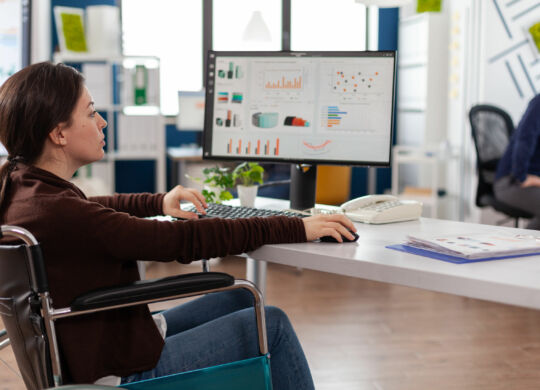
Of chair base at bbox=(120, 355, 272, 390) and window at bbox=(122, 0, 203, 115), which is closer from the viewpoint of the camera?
chair base at bbox=(120, 355, 272, 390)

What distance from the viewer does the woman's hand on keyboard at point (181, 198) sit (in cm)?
169

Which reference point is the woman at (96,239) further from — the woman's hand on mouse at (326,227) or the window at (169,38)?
the window at (169,38)

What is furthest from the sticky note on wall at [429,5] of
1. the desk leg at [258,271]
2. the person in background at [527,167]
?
the desk leg at [258,271]

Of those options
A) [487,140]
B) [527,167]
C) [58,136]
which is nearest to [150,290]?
[58,136]

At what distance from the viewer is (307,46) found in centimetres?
571

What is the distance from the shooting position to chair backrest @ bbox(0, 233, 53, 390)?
1092 millimetres

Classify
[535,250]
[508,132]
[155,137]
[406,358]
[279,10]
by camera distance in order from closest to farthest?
[535,250], [406,358], [508,132], [155,137], [279,10]

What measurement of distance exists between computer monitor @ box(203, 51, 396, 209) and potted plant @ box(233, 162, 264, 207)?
1.8 inches

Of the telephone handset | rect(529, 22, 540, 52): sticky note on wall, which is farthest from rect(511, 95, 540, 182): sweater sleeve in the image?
the telephone handset

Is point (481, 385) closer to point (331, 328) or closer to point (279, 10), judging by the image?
point (331, 328)

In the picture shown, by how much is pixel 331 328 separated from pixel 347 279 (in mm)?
985

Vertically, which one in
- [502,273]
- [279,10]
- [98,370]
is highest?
[279,10]

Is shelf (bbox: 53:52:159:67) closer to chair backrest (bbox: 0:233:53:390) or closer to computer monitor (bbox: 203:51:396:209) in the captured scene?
computer monitor (bbox: 203:51:396:209)

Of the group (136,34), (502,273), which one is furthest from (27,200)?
(136,34)
